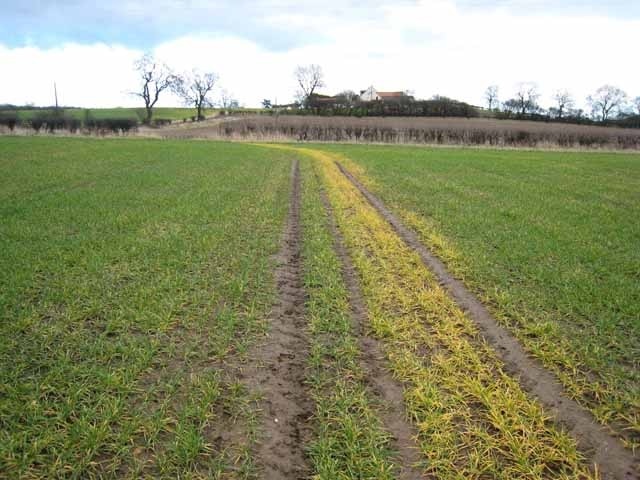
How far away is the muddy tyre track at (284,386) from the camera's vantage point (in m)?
2.63

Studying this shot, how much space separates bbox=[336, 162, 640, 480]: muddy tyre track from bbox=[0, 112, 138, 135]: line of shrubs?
46.3 m

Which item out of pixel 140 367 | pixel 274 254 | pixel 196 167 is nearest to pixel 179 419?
pixel 140 367

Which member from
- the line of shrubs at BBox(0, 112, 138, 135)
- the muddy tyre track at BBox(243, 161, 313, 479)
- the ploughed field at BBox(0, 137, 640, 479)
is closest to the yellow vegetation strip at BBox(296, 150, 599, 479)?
the ploughed field at BBox(0, 137, 640, 479)

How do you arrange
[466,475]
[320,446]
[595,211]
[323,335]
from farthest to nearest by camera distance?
[595,211] → [323,335] → [320,446] → [466,475]

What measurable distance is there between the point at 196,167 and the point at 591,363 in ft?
54.9

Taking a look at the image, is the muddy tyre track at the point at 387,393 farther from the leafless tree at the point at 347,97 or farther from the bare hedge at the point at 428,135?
the leafless tree at the point at 347,97

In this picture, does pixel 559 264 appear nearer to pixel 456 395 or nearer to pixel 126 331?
pixel 456 395

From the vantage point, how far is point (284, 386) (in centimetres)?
336

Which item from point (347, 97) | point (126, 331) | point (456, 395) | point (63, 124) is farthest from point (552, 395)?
point (347, 97)

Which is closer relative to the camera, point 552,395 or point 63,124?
point 552,395

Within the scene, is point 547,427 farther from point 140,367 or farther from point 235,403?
point 140,367

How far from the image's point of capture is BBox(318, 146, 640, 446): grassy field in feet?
11.9

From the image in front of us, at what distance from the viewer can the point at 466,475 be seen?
253 centimetres

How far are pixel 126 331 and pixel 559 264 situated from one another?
20.1ft
